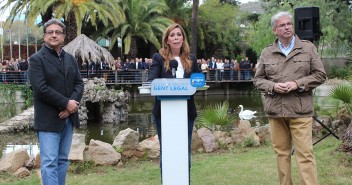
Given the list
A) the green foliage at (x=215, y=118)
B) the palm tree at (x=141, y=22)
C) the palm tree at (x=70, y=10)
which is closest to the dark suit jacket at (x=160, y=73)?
the green foliage at (x=215, y=118)

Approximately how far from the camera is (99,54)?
19062mm

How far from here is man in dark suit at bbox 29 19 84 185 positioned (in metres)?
3.62

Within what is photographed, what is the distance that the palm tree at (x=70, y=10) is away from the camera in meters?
21.7

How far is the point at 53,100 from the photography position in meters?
3.62

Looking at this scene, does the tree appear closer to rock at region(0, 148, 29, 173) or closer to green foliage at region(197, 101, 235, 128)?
green foliage at region(197, 101, 235, 128)

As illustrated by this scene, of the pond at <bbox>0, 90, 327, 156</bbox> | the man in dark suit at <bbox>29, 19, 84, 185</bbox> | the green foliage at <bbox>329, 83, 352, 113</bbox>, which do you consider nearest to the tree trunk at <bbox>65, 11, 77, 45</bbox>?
the pond at <bbox>0, 90, 327, 156</bbox>

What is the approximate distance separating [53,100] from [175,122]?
96cm

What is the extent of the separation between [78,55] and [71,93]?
1495 centimetres

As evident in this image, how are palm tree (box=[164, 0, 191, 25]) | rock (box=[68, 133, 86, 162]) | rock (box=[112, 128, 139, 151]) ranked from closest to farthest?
rock (box=[68, 133, 86, 162]) < rock (box=[112, 128, 139, 151]) < palm tree (box=[164, 0, 191, 25])

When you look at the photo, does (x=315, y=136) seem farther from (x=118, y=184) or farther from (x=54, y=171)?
(x=54, y=171)

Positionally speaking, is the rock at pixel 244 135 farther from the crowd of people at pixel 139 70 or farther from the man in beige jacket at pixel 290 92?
the crowd of people at pixel 139 70

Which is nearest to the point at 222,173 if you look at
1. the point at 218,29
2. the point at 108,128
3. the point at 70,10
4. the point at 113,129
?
the point at 113,129

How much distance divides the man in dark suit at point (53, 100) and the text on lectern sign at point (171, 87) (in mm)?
757

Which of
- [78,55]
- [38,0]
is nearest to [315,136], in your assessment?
[78,55]
